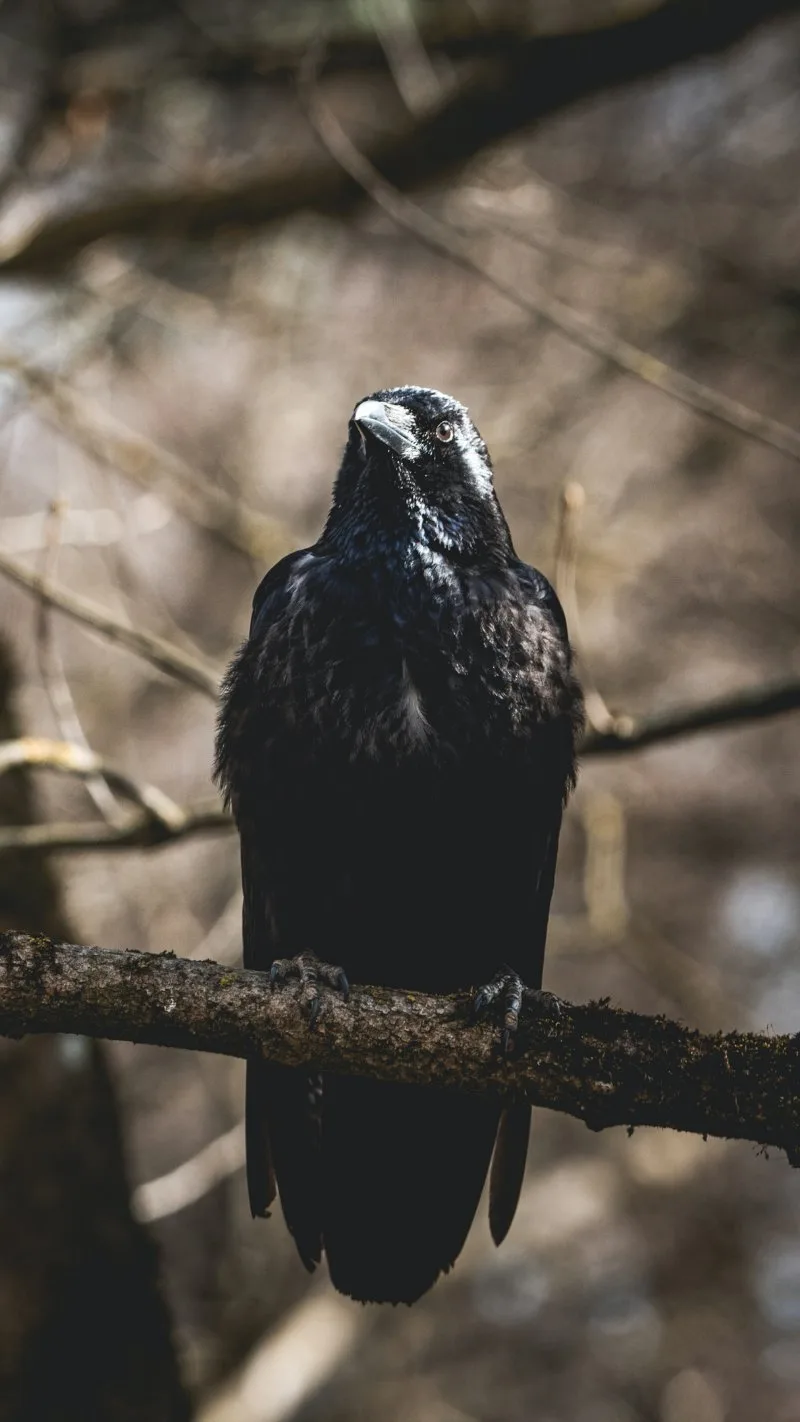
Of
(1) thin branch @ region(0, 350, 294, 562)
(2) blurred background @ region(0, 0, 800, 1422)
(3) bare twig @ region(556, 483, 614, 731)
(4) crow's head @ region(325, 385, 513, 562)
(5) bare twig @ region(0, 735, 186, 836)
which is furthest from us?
(2) blurred background @ region(0, 0, 800, 1422)

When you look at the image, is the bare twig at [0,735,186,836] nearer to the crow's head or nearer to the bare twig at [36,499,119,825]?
the bare twig at [36,499,119,825]

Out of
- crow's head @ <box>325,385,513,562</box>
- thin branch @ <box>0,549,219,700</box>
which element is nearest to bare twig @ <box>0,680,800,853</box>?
thin branch @ <box>0,549,219,700</box>

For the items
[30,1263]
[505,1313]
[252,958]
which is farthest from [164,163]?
[505,1313]

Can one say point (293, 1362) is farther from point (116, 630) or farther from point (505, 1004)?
point (505, 1004)

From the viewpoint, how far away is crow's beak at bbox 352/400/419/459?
11.4 feet

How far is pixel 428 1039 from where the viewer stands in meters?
2.48

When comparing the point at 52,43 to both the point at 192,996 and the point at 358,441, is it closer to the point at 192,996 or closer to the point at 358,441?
the point at 358,441

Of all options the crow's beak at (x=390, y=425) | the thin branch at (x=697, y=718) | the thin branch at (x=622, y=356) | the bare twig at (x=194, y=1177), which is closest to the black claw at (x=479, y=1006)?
the thin branch at (x=697, y=718)

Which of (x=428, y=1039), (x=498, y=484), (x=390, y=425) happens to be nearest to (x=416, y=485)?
(x=390, y=425)

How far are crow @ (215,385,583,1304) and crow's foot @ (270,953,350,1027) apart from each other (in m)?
0.46

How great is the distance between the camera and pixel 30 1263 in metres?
3.81

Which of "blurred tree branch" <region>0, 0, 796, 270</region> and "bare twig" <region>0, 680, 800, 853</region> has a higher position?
"blurred tree branch" <region>0, 0, 796, 270</region>

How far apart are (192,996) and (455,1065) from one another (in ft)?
1.62

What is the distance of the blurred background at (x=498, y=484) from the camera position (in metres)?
5.41
